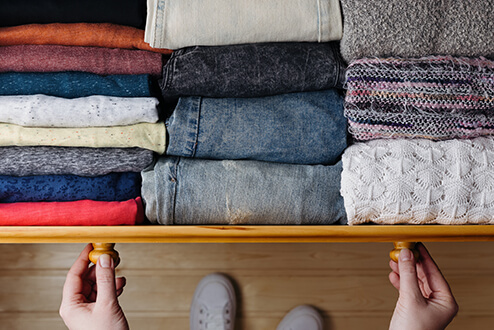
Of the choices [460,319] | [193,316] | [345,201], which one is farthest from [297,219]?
[460,319]

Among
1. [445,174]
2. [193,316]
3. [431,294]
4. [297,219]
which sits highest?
[445,174]

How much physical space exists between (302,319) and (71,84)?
91cm

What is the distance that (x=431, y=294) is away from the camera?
2.57 feet

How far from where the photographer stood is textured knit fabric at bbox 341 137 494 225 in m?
0.66

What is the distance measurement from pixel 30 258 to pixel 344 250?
98 cm

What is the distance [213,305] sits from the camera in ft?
3.49

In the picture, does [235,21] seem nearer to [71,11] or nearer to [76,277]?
[71,11]

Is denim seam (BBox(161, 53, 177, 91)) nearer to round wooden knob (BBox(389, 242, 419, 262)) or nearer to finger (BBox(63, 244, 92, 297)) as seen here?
finger (BBox(63, 244, 92, 297))

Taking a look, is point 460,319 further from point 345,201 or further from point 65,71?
point 65,71

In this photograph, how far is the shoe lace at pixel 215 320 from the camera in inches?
42.3

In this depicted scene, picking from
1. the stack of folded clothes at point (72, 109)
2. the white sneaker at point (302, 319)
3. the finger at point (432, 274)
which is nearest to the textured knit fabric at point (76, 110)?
the stack of folded clothes at point (72, 109)

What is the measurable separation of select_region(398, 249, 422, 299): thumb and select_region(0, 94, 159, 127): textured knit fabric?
0.58 meters

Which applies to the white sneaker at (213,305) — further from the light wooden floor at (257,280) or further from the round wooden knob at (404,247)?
the round wooden knob at (404,247)

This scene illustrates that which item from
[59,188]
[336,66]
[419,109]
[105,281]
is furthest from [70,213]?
[419,109]
